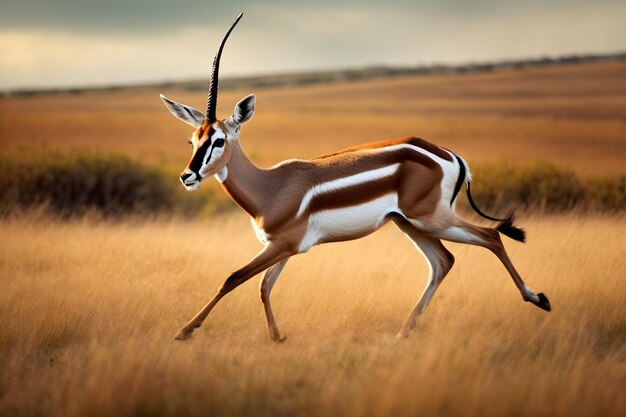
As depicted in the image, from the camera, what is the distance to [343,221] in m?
8.24

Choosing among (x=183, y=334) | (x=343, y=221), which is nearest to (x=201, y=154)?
(x=343, y=221)

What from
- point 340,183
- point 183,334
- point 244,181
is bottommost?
point 183,334

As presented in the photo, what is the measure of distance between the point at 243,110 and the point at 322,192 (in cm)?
126

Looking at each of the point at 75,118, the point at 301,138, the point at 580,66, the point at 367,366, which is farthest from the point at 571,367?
the point at 580,66

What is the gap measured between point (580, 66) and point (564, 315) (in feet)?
202

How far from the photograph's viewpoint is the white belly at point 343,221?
8211 millimetres

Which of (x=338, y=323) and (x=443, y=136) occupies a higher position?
(x=338, y=323)

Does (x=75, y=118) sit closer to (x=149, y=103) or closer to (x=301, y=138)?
(x=301, y=138)

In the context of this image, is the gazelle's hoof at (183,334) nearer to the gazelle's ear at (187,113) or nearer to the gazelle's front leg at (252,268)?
the gazelle's front leg at (252,268)

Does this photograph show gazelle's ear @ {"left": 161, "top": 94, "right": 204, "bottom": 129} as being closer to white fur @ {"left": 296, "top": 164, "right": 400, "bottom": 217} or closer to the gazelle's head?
the gazelle's head

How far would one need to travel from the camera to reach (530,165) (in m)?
23.0

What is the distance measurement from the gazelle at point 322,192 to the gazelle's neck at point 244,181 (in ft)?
0.04

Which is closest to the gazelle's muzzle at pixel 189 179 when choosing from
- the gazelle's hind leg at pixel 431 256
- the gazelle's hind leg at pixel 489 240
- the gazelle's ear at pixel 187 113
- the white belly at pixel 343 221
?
the gazelle's ear at pixel 187 113

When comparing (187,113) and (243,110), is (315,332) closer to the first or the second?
(243,110)
